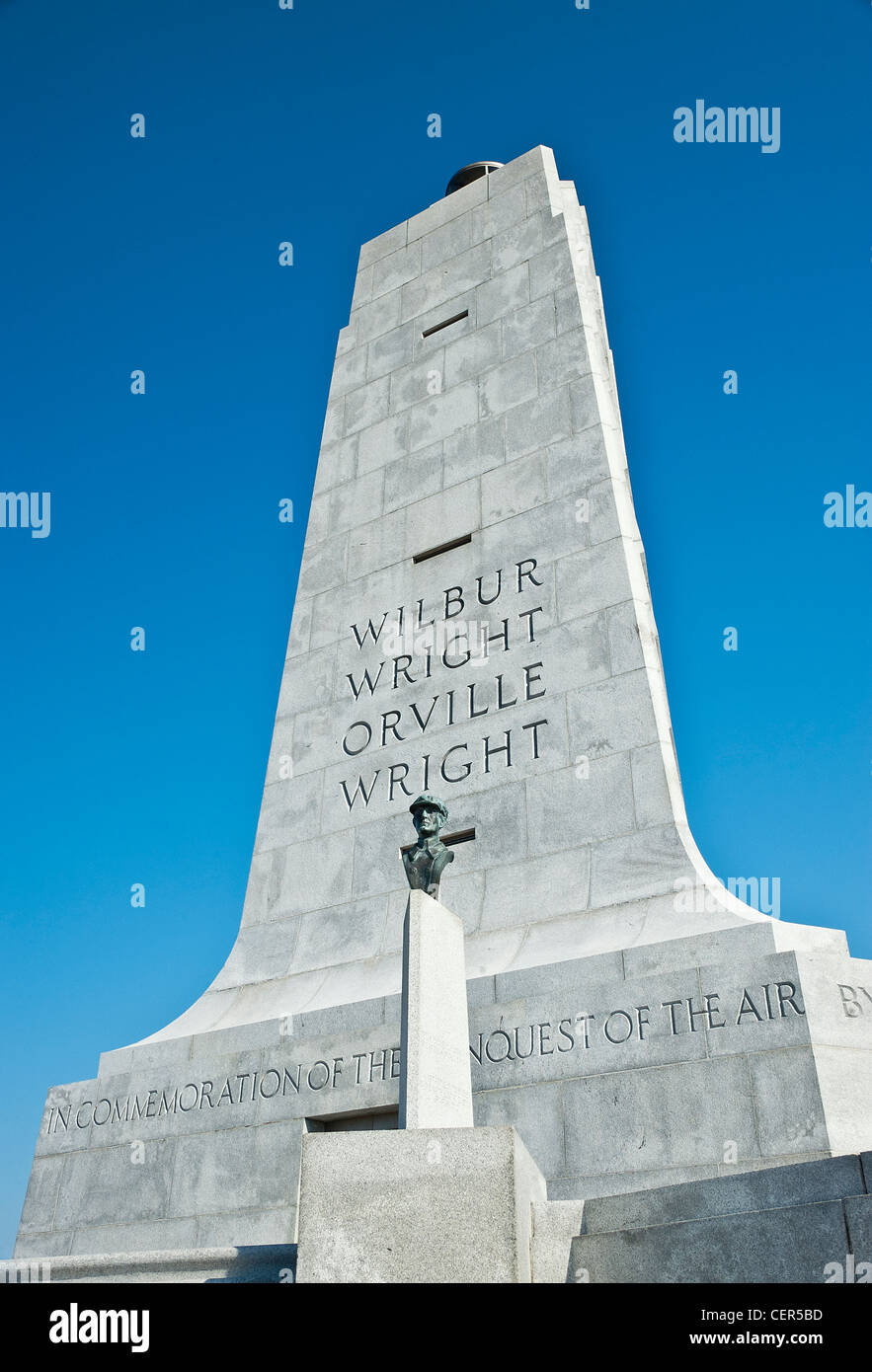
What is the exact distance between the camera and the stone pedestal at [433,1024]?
6.42 m

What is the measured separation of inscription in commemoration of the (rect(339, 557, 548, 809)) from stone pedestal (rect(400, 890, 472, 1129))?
410 cm

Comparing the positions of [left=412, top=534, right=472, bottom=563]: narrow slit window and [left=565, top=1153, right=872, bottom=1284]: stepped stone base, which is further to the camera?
[left=412, top=534, right=472, bottom=563]: narrow slit window

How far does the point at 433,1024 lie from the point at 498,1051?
2.41 metres

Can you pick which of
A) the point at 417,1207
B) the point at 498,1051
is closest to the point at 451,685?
the point at 498,1051

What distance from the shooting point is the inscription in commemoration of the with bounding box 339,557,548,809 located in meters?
11.4

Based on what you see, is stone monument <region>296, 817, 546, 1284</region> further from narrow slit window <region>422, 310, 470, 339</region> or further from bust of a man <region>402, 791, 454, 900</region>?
narrow slit window <region>422, 310, 470, 339</region>

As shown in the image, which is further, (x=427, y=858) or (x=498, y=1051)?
(x=498, y=1051)

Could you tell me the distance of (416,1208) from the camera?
18.4ft

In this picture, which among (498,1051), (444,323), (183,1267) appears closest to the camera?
(183,1267)

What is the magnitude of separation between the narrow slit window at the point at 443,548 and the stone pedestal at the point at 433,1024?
630 centimetres

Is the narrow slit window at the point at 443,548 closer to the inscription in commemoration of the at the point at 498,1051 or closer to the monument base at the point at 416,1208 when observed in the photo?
the inscription in commemoration of the at the point at 498,1051

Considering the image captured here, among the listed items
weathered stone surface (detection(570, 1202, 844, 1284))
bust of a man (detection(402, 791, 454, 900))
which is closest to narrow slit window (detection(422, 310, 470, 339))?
bust of a man (detection(402, 791, 454, 900))

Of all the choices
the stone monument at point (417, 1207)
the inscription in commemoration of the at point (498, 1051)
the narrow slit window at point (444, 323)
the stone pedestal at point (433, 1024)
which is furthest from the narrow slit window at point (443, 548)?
the stone monument at point (417, 1207)

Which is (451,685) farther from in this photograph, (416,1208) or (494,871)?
(416,1208)
